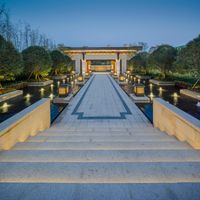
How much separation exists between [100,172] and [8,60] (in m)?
12.8

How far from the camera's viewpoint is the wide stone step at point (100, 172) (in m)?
2.33

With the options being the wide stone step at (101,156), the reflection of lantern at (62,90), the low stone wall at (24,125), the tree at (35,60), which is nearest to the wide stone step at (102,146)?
the low stone wall at (24,125)

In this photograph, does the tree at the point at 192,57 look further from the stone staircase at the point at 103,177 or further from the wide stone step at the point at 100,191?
the wide stone step at the point at 100,191

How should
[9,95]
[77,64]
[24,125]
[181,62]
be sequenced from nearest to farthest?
[24,125]
[9,95]
[181,62]
[77,64]

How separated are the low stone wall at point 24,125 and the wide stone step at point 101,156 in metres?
0.67

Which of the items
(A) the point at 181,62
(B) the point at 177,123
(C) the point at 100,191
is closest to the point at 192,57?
(A) the point at 181,62

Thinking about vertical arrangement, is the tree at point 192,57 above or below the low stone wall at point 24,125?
above

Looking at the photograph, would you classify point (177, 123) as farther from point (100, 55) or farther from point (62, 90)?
point (100, 55)

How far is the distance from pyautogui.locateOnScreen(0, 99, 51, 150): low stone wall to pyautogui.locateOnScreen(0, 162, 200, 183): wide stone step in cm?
139

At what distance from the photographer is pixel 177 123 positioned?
510 centimetres

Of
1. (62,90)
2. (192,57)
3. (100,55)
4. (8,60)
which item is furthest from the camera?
(100,55)

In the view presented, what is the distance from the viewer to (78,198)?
6.41 feet

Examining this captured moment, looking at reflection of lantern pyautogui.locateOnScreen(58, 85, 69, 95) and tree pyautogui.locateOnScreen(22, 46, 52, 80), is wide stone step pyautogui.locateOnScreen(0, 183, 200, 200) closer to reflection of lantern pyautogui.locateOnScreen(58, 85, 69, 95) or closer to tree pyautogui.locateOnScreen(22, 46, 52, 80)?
reflection of lantern pyautogui.locateOnScreen(58, 85, 69, 95)

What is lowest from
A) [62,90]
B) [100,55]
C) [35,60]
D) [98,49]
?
[62,90]
